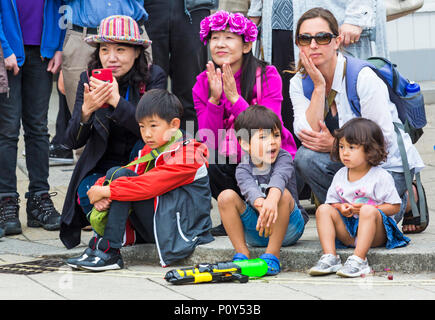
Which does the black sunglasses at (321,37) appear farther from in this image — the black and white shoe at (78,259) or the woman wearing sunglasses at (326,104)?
the black and white shoe at (78,259)

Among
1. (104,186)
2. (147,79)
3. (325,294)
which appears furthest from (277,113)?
(325,294)

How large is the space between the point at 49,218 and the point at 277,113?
1712mm

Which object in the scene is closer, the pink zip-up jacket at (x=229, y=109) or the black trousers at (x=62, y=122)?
the pink zip-up jacket at (x=229, y=109)

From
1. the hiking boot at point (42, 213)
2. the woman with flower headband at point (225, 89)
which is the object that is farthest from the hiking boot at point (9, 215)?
the woman with flower headband at point (225, 89)

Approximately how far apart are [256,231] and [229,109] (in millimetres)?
863

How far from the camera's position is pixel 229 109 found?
18.0 ft

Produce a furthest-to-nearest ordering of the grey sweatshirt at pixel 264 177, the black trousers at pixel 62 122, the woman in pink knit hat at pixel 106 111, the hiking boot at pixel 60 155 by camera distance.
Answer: the black trousers at pixel 62 122
the hiking boot at pixel 60 155
the woman in pink knit hat at pixel 106 111
the grey sweatshirt at pixel 264 177

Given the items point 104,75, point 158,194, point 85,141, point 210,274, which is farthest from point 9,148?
point 210,274

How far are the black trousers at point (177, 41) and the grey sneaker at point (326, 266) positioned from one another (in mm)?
2162

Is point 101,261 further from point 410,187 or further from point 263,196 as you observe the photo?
point 410,187

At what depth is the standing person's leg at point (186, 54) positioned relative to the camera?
6598 millimetres

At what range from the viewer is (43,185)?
6141mm

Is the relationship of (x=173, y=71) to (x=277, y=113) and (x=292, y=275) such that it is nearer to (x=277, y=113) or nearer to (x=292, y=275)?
(x=277, y=113)

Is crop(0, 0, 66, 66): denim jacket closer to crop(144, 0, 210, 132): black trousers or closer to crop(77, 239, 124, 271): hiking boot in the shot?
crop(144, 0, 210, 132): black trousers
